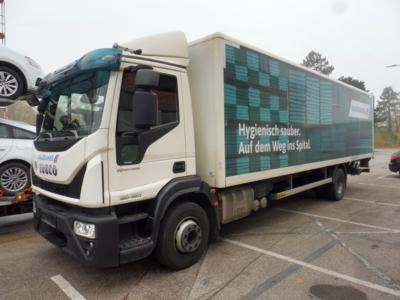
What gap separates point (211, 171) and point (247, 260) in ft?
4.40

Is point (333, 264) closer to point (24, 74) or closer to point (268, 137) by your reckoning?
point (268, 137)

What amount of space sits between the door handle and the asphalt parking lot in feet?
4.24

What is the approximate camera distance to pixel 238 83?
4.18m

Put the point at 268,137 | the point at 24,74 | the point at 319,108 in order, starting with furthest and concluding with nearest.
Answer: the point at 319,108 → the point at 24,74 → the point at 268,137

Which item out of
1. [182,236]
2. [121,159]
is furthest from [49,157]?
[182,236]

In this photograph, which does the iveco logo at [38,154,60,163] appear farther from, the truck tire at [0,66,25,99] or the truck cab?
the truck tire at [0,66,25,99]

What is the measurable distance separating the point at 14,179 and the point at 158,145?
11.9ft

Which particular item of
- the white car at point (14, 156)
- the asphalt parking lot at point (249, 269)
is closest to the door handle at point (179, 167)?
the asphalt parking lot at point (249, 269)

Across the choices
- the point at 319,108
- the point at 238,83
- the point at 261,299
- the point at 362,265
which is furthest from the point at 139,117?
the point at 319,108

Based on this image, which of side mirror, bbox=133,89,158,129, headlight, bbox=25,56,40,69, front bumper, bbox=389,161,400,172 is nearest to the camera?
side mirror, bbox=133,89,158,129

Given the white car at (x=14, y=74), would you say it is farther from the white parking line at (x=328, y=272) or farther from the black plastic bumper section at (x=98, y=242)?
the white parking line at (x=328, y=272)

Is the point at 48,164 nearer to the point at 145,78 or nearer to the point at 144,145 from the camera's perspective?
the point at 144,145

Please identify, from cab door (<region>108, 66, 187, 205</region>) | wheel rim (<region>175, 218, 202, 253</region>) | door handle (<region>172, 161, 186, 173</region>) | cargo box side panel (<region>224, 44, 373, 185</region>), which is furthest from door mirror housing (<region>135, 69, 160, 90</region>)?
wheel rim (<region>175, 218, 202, 253</region>)

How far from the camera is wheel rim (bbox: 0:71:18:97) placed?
5486mm
